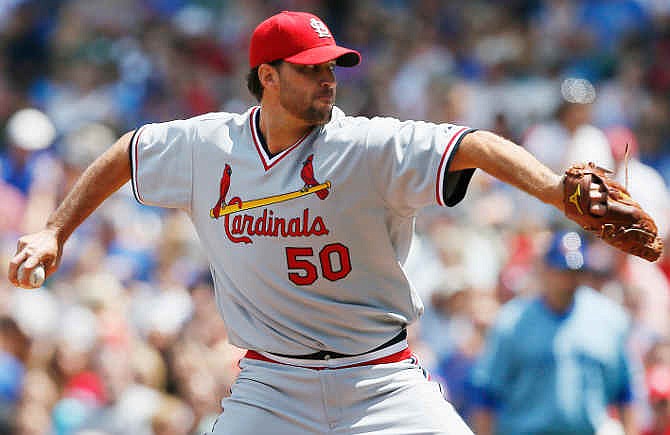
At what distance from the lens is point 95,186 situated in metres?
4.56

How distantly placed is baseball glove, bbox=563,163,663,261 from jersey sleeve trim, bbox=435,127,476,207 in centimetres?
39

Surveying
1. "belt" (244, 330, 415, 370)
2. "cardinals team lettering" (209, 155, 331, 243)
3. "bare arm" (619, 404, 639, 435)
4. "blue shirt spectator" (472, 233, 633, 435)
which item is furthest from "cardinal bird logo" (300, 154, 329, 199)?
"bare arm" (619, 404, 639, 435)

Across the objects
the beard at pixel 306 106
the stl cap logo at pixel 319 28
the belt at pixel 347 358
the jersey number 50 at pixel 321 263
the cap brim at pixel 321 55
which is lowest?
the belt at pixel 347 358

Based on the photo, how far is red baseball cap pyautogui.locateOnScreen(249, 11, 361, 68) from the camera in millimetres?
4328

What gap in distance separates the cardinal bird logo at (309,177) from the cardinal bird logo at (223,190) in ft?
0.98

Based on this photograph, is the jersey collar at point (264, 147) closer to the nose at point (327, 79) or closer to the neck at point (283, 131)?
the neck at point (283, 131)

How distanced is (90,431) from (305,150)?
363 centimetres

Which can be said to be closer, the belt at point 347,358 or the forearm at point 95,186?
the belt at point 347,358

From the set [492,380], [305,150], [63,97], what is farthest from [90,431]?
[63,97]

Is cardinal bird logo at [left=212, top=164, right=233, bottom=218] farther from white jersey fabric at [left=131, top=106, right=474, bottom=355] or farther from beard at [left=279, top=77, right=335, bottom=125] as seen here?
beard at [left=279, top=77, right=335, bottom=125]

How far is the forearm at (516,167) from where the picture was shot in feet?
12.3

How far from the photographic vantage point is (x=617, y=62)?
33.9ft

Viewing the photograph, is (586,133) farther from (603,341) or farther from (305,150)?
(305,150)

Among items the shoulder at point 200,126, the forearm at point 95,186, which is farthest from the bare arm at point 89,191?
the shoulder at point 200,126
